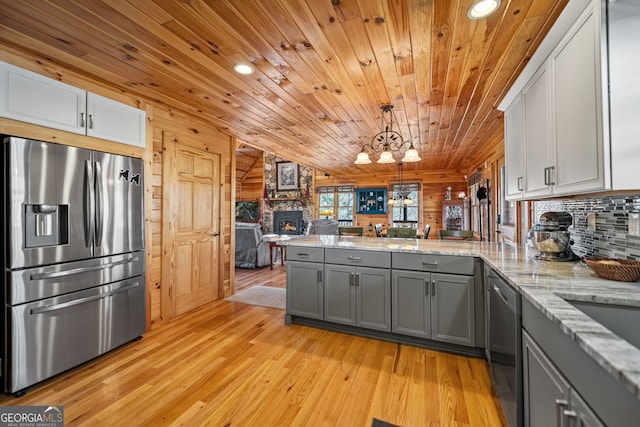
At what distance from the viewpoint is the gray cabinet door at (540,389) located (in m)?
0.97

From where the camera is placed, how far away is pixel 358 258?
2699 mm

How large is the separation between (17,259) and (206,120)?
2.33 m

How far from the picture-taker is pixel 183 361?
2326mm

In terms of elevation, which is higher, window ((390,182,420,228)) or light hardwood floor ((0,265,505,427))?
window ((390,182,420,228))

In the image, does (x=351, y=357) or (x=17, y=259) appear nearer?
(x=17, y=259)

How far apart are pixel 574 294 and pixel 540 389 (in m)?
0.42

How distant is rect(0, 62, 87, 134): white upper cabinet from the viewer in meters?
1.92

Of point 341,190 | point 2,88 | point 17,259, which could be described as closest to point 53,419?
point 17,259

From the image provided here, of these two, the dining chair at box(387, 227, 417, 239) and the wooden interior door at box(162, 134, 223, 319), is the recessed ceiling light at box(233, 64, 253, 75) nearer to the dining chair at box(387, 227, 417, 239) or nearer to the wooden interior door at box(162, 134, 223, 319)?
the wooden interior door at box(162, 134, 223, 319)

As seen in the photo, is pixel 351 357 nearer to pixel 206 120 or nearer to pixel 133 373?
pixel 133 373

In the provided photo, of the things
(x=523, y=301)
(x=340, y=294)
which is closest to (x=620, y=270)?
(x=523, y=301)

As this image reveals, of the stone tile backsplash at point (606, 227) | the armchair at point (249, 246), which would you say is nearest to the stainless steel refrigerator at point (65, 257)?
the armchair at point (249, 246)

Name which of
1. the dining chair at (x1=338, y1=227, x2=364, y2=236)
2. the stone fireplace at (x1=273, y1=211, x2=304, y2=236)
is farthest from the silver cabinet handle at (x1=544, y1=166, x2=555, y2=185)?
the stone fireplace at (x1=273, y1=211, x2=304, y2=236)

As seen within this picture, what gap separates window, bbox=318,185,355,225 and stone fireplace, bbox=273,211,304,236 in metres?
0.80
